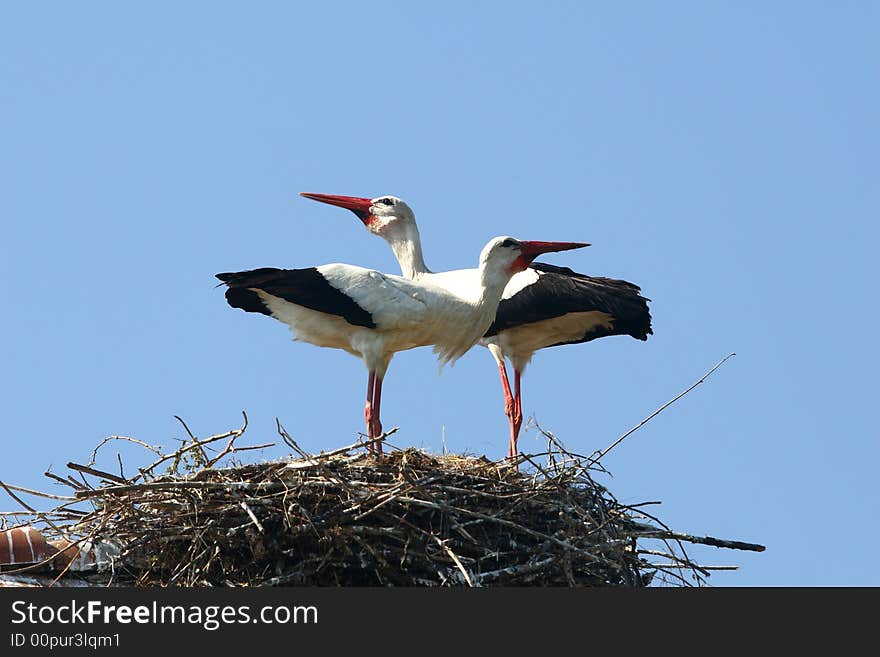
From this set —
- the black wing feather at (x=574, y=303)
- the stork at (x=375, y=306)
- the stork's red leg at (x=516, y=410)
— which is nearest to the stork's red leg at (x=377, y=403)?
the stork at (x=375, y=306)

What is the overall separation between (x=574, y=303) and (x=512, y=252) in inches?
65.5

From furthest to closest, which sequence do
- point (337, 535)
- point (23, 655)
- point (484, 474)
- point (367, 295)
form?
point (367, 295) < point (484, 474) < point (337, 535) < point (23, 655)

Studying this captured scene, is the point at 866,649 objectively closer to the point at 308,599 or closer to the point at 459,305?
the point at 308,599

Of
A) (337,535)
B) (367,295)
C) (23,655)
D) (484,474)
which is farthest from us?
(367,295)

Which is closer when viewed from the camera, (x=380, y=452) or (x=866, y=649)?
(x=866, y=649)

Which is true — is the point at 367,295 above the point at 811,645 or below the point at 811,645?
above

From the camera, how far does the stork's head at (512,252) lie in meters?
11.3

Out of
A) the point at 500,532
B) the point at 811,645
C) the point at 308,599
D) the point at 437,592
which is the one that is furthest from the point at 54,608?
the point at 811,645

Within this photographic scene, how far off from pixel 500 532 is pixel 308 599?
1525 millimetres

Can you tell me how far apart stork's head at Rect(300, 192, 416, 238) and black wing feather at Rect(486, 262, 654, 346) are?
4.32ft

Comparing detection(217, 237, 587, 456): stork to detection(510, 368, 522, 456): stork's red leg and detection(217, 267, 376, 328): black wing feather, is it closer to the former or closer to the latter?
detection(217, 267, 376, 328): black wing feather

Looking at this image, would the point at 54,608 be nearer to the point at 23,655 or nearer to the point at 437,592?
the point at 23,655

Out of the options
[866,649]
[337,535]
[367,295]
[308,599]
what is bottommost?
[866,649]

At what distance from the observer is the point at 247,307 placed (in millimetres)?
10961
